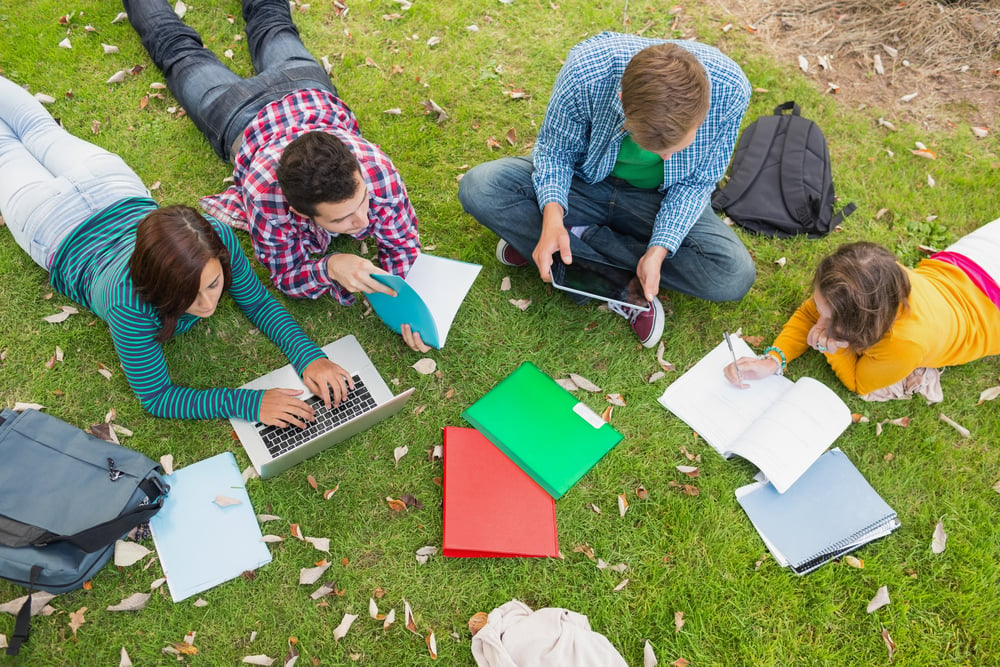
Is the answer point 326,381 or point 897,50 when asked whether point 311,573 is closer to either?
point 326,381

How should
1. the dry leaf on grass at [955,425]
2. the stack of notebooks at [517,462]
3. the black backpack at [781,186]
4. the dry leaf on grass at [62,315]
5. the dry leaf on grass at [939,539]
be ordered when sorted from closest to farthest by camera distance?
the stack of notebooks at [517,462] → the dry leaf on grass at [939,539] → the dry leaf on grass at [955,425] → the dry leaf on grass at [62,315] → the black backpack at [781,186]

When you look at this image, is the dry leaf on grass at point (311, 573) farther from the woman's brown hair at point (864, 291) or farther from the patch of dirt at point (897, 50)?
the patch of dirt at point (897, 50)

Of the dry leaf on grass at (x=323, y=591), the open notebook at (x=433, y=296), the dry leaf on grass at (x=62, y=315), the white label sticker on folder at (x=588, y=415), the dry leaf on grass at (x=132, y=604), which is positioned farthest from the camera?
the dry leaf on grass at (x=62, y=315)

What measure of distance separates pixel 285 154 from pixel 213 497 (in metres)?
2.22

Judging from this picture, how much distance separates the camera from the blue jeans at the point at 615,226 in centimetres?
441

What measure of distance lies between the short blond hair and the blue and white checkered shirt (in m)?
0.48

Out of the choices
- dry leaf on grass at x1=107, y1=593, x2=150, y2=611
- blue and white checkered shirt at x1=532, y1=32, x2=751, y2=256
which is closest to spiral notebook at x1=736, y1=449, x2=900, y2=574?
blue and white checkered shirt at x1=532, y1=32, x2=751, y2=256

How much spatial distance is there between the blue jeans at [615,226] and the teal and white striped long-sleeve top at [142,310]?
1627mm

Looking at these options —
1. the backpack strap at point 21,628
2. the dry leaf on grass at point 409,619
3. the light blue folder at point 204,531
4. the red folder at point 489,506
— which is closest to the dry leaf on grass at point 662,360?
the red folder at point 489,506

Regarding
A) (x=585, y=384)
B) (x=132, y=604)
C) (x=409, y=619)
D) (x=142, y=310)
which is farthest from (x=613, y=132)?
(x=132, y=604)

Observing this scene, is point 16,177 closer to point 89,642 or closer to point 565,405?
point 89,642

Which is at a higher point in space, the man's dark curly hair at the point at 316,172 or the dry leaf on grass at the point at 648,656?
the man's dark curly hair at the point at 316,172

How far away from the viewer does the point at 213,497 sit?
4.00 meters

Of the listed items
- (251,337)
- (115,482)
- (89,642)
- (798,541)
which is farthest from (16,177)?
(798,541)
